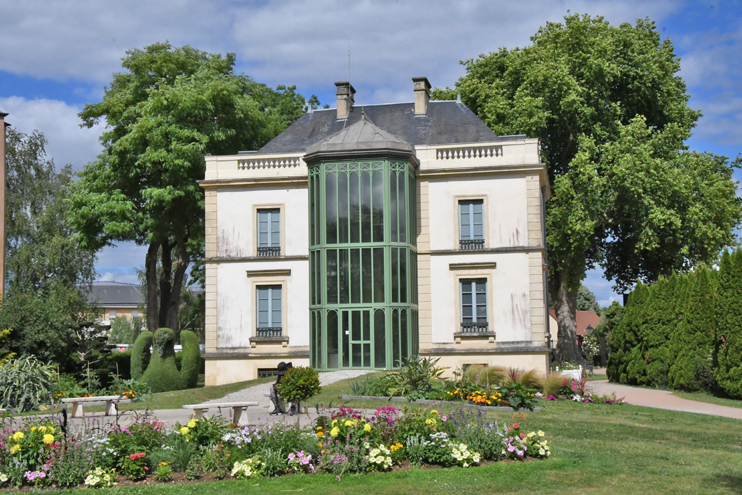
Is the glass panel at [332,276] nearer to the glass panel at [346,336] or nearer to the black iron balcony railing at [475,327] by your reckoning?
the glass panel at [346,336]

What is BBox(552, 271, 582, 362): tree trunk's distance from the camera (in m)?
38.4

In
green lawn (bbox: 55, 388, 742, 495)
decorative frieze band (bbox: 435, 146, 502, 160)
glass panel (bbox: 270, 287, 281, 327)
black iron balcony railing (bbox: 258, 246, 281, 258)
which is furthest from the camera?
black iron balcony railing (bbox: 258, 246, 281, 258)

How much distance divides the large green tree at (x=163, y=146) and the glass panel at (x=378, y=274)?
10.5m

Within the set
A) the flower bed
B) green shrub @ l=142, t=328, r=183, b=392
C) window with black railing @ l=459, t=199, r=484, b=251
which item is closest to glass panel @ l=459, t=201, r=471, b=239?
window with black railing @ l=459, t=199, r=484, b=251

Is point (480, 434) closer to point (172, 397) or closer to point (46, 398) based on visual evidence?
point (172, 397)

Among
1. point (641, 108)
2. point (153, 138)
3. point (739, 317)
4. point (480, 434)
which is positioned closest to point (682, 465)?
point (480, 434)

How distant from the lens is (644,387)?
27.9 meters

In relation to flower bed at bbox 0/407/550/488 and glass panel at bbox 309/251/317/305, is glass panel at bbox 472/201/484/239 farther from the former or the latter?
flower bed at bbox 0/407/550/488

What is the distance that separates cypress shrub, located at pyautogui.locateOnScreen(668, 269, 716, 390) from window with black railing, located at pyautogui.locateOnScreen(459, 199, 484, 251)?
6954 millimetres

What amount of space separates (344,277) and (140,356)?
279 inches

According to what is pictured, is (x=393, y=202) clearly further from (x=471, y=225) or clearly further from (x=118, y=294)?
(x=118, y=294)

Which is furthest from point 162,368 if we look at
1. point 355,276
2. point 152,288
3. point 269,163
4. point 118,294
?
point 118,294

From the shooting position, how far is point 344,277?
87.2ft

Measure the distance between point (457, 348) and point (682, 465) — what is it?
651 inches
